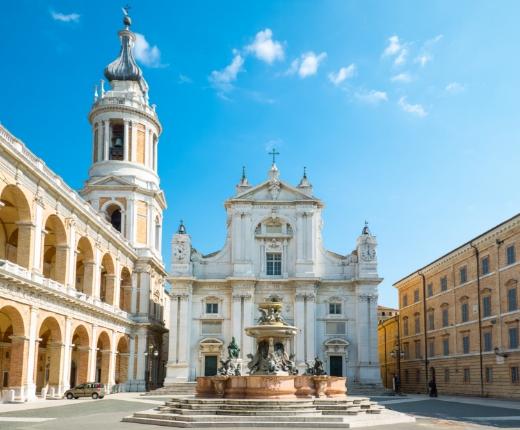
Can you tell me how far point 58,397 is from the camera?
46.1 m

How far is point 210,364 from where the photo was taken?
65.6 metres

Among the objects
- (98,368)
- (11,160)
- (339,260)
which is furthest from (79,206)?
(339,260)

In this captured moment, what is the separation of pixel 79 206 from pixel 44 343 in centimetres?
1253

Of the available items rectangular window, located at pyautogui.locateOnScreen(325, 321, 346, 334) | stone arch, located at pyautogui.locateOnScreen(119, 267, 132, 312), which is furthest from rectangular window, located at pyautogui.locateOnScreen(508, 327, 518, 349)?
stone arch, located at pyautogui.locateOnScreen(119, 267, 132, 312)

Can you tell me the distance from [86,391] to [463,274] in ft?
95.0

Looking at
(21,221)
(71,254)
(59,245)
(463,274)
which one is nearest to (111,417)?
(21,221)

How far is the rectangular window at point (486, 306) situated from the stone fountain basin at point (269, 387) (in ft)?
72.7

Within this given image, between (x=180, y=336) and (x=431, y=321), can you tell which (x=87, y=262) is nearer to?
(x=180, y=336)

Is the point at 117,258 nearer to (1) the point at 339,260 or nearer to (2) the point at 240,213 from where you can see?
(2) the point at 240,213

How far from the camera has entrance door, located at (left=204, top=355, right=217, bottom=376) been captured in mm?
65500

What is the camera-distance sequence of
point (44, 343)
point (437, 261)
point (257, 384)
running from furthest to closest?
1. point (437, 261)
2. point (44, 343)
3. point (257, 384)

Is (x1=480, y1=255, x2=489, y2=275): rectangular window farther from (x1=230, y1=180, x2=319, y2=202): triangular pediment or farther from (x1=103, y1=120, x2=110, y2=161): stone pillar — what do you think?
(x1=103, y1=120, x2=110, y2=161): stone pillar

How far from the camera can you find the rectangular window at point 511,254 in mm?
45688

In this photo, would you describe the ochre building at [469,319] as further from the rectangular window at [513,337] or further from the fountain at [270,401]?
the fountain at [270,401]
